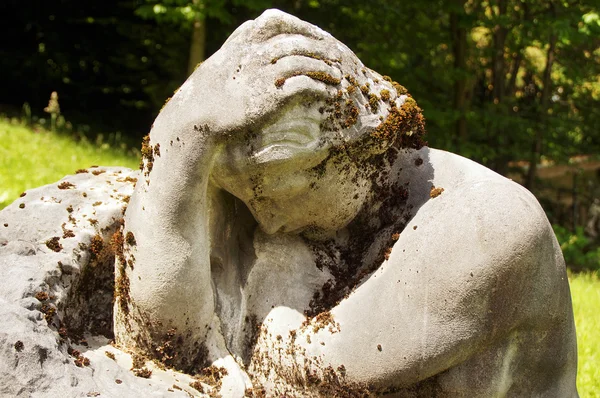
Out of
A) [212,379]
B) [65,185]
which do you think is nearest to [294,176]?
[212,379]

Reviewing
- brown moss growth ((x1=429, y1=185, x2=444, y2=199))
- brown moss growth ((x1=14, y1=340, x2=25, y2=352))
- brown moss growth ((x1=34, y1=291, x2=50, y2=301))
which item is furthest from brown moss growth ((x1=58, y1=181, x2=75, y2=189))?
brown moss growth ((x1=429, y1=185, x2=444, y2=199))

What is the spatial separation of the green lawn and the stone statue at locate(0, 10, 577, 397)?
78.2 inches

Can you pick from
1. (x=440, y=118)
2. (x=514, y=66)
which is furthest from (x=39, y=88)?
(x=514, y=66)

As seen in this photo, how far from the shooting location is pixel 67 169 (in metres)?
6.28

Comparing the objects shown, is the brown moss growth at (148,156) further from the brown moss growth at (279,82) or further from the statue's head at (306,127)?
the brown moss growth at (279,82)

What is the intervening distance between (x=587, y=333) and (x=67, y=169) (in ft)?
14.7

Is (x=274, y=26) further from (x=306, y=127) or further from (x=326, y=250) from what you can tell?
(x=326, y=250)

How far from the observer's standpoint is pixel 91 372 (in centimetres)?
210

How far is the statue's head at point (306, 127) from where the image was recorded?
7.06 feet

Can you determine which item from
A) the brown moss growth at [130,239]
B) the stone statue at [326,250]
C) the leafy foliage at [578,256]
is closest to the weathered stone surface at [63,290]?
the stone statue at [326,250]

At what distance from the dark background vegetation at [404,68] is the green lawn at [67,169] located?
4.20 ft

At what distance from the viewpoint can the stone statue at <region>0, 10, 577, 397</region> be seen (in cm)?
211

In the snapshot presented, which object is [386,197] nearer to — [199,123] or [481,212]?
[481,212]

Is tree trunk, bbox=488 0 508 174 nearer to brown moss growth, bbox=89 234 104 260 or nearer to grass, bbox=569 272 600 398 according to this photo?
grass, bbox=569 272 600 398
